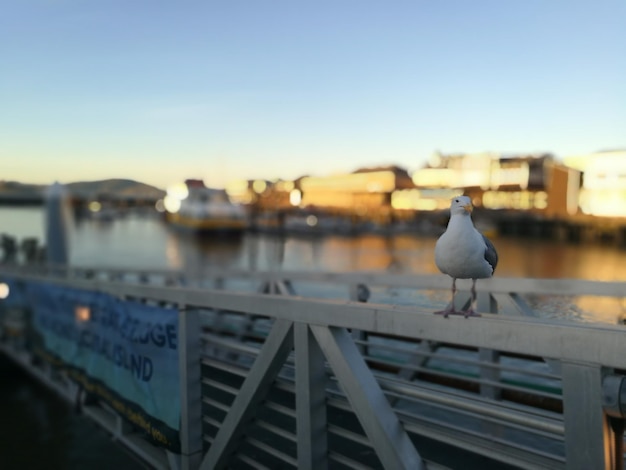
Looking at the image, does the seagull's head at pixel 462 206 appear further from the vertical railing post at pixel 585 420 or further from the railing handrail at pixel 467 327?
the vertical railing post at pixel 585 420

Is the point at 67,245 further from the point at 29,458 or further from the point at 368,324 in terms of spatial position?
the point at 368,324

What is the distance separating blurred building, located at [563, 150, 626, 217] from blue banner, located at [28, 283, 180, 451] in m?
65.7

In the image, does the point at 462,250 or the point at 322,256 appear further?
the point at 322,256

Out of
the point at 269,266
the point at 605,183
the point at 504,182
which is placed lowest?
the point at 269,266

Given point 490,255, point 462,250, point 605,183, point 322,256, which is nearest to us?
point 462,250

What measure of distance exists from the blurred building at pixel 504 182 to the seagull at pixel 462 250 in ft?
259

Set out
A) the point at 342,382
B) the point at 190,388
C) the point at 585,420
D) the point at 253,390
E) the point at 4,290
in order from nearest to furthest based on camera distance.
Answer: the point at 585,420 → the point at 342,382 → the point at 253,390 → the point at 190,388 → the point at 4,290

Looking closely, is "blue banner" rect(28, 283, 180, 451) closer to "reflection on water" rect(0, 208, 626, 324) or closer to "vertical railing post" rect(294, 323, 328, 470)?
"vertical railing post" rect(294, 323, 328, 470)

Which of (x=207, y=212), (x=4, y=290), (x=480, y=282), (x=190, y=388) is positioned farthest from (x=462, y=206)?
(x=207, y=212)

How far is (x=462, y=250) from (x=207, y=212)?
60737mm

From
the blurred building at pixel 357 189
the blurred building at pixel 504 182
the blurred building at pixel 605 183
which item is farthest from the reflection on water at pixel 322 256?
the blurred building at pixel 357 189

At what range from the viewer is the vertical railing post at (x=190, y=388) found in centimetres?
390

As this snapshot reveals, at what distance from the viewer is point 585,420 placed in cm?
193

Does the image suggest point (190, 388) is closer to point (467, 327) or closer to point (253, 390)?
point (253, 390)
